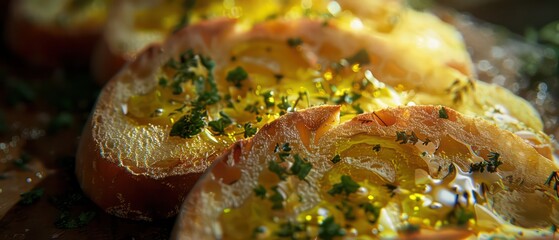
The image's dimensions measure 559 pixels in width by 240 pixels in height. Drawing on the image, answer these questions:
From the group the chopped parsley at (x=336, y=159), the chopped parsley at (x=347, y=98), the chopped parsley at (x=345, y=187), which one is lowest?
the chopped parsley at (x=347, y=98)

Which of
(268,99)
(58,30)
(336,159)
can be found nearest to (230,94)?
(268,99)

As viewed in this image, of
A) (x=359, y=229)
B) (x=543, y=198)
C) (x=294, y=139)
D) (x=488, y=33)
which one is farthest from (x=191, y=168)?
(x=488, y=33)

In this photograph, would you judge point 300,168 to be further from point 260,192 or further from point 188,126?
point 188,126

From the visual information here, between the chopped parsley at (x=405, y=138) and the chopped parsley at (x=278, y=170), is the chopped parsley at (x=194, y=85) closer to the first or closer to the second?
the chopped parsley at (x=278, y=170)

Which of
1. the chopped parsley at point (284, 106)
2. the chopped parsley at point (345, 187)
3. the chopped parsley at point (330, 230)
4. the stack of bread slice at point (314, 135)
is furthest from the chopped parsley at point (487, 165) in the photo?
the chopped parsley at point (284, 106)

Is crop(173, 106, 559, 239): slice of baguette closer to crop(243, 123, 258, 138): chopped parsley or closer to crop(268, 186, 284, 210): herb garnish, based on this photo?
crop(268, 186, 284, 210): herb garnish

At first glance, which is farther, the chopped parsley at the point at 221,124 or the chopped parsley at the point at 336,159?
the chopped parsley at the point at 221,124
